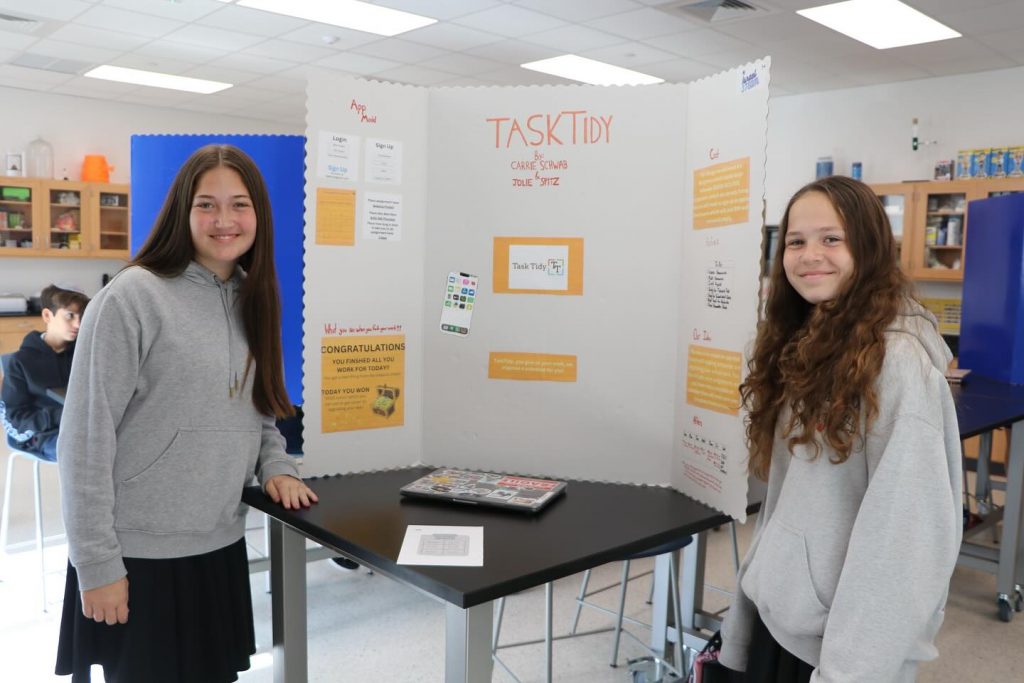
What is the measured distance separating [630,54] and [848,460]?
514 cm

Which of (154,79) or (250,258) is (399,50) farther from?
(250,258)

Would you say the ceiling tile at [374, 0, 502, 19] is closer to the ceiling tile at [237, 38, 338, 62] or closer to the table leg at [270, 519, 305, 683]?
the ceiling tile at [237, 38, 338, 62]

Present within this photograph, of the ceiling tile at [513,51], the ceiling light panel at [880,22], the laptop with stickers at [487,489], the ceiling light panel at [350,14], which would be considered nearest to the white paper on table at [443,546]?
the laptop with stickers at [487,489]

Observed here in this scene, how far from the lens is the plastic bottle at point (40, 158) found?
792 cm

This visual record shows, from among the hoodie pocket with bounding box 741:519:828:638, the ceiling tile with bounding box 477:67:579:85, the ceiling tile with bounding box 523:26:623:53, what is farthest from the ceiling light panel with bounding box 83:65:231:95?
the hoodie pocket with bounding box 741:519:828:638

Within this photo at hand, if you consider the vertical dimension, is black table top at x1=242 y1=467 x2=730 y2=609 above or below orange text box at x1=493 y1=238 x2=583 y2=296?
below

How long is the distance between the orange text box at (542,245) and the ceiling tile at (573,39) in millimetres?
3740

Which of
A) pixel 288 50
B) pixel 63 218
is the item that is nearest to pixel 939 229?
pixel 288 50

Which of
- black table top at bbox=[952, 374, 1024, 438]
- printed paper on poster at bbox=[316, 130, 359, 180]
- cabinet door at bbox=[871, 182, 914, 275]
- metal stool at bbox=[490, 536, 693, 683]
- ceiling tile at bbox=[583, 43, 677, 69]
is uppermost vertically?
ceiling tile at bbox=[583, 43, 677, 69]

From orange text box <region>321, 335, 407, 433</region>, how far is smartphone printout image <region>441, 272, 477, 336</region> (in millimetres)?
119

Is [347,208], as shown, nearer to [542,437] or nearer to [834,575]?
[542,437]

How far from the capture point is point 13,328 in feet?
24.5

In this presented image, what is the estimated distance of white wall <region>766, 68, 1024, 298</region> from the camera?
6117mm

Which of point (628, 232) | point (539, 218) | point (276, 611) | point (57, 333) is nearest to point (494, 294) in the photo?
point (539, 218)
